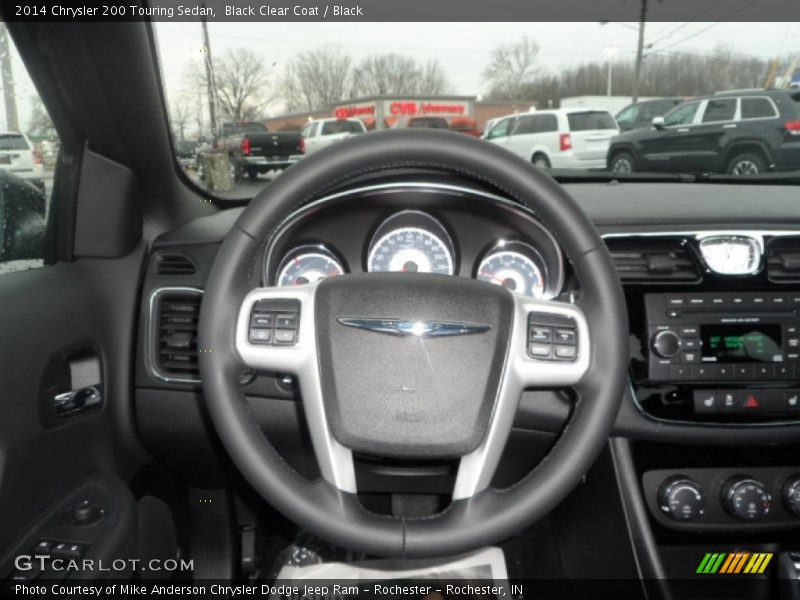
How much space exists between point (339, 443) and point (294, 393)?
43cm

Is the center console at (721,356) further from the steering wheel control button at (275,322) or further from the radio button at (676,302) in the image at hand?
the steering wheel control button at (275,322)

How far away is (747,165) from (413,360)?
1.61m

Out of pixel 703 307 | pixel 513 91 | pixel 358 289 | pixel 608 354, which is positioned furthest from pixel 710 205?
pixel 358 289

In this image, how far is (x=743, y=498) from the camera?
2.02 metres

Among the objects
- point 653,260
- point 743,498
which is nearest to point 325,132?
point 653,260

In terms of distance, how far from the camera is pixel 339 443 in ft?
4.88

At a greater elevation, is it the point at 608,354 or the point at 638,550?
the point at 608,354

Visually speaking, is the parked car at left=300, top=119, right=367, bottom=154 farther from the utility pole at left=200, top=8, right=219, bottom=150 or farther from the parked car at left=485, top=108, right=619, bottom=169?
the parked car at left=485, top=108, right=619, bottom=169

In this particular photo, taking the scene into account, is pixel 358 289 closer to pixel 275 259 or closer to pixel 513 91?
pixel 275 259

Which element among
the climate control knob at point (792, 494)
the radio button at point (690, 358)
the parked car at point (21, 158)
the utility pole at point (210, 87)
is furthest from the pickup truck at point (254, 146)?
the climate control knob at point (792, 494)

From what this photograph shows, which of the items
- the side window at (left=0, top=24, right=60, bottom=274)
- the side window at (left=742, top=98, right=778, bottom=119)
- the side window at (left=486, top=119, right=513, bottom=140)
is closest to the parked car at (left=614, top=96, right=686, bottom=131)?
the side window at (left=742, top=98, right=778, bottom=119)

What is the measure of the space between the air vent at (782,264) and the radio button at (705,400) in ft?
1.09

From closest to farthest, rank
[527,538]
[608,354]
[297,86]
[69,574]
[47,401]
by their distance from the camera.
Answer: [608,354], [69,574], [47,401], [297,86], [527,538]

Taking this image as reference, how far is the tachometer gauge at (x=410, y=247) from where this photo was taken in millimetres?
1886
